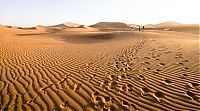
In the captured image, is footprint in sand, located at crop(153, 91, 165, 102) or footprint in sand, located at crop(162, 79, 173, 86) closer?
footprint in sand, located at crop(153, 91, 165, 102)

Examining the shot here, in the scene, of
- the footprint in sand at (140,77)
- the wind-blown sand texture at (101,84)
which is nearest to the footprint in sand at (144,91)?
the wind-blown sand texture at (101,84)

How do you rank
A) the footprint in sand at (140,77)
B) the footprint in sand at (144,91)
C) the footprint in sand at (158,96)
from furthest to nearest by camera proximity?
the footprint in sand at (140,77)
the footprint in sand at (144,91)
the footprint in sand at (158,96)

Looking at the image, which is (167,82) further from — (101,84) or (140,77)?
(101,84)


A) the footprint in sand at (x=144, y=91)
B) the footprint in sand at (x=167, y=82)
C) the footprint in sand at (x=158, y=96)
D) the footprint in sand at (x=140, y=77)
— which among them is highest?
the footprint in sand at (x=140, y=77)

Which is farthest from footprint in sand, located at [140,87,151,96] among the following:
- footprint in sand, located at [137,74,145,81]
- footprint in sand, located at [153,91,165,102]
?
footprint in sand, located at [137,74,145,81]

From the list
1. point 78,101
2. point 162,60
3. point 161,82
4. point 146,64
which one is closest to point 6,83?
point 78,101

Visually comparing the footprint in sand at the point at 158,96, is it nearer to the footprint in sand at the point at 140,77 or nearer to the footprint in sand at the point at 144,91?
the footprint in sand at the point at 144,91

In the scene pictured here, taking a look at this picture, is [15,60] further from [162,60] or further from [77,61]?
[162,60]

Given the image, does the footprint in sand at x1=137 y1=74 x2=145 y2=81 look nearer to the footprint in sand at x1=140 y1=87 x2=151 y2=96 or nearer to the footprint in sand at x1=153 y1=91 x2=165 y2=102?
the footprint in sand at x1=140 y1=87 x2=151 y2=96

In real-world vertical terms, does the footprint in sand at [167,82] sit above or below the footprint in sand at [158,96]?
above

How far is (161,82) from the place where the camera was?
618cm

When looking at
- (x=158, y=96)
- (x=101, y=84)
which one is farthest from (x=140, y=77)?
(x=158, y=96)

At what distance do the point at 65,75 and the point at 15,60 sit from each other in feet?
10.7

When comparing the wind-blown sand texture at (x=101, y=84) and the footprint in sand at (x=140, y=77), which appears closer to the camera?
the wind-blown sand texture at (x=101, y=84)
